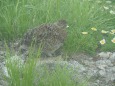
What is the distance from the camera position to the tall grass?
4.96m

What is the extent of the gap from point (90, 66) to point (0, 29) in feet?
4.32

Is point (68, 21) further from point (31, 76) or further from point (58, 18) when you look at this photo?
point (31, 76)

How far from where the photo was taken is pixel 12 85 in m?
3.55

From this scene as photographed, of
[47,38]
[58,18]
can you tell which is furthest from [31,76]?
[58,18]

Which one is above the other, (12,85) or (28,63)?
(28,63)

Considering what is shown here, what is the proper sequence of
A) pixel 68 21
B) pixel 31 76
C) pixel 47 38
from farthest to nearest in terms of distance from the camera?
pixel 68 21, pixel 47 38, pixel 31 76

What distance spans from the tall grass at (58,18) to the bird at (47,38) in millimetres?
311

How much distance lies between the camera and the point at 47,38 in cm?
443

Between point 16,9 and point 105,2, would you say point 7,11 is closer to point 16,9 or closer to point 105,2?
point 16,9

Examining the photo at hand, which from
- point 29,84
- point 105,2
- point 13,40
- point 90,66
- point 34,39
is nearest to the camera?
point 29,84

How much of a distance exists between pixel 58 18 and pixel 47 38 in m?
0.89

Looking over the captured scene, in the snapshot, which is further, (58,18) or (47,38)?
(58,18)

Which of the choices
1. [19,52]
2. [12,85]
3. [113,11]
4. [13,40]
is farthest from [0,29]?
[113,11]

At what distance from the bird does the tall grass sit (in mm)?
311
